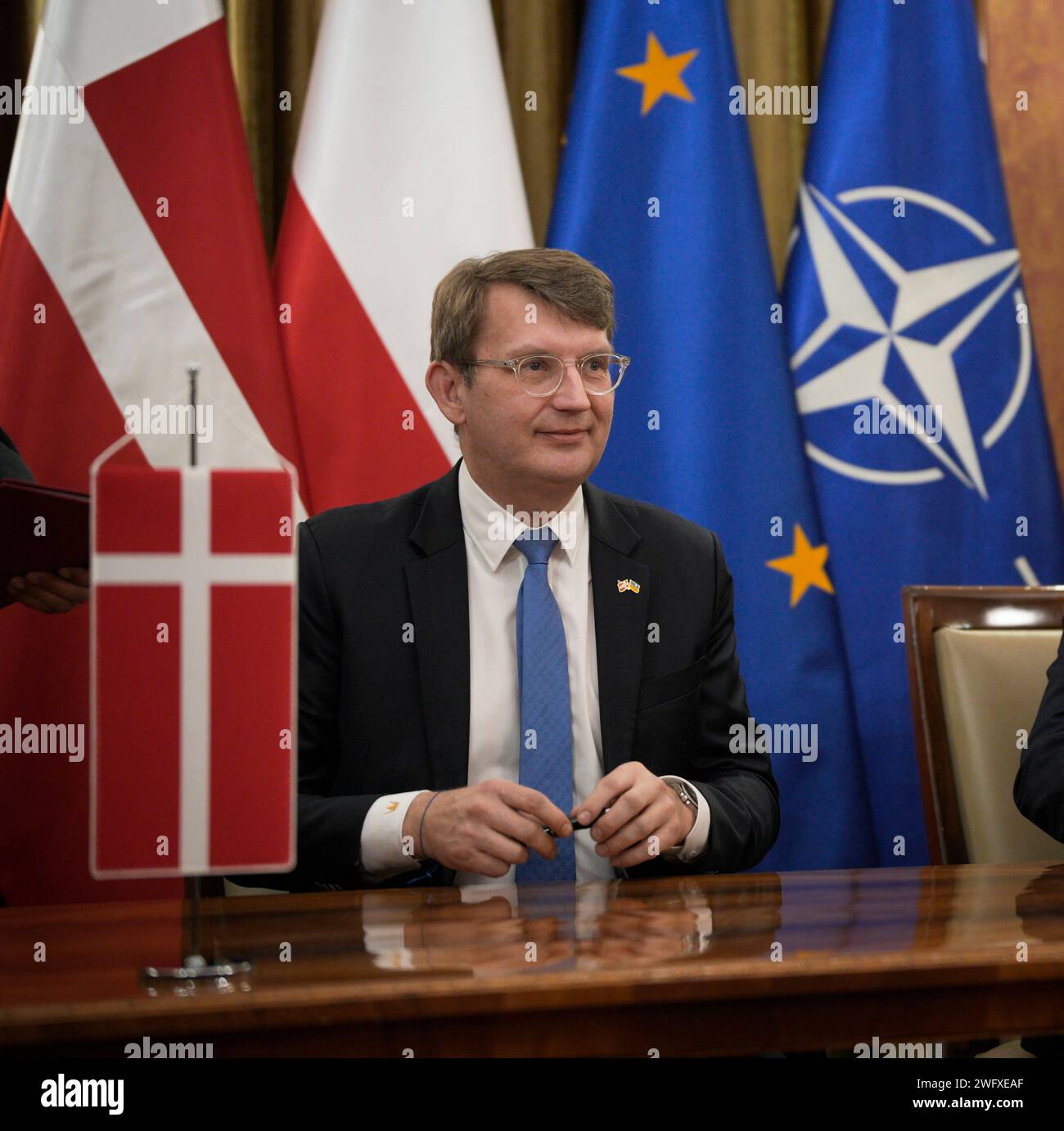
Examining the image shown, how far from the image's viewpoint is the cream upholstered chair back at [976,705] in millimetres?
1899

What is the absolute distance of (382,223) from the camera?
241cm

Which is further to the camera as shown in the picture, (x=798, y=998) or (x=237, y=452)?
(x=237, y=452)

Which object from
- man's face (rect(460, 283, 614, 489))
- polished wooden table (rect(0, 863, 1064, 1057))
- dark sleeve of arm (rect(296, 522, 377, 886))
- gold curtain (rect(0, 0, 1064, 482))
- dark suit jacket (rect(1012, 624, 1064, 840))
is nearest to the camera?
polished wooden table (rect(0, 863, 1064, 1057))

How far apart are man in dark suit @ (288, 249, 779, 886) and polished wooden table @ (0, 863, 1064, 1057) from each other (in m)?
0.40

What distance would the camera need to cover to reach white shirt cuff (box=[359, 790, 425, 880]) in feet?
4.94

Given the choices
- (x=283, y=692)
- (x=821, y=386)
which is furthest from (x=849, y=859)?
(x=283, y=692)

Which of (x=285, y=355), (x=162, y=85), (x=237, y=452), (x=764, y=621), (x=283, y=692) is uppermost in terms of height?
(x=162, y=85)

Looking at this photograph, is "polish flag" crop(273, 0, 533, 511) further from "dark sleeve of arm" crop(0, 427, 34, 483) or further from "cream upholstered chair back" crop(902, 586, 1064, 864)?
"cream upholstered chair back" crop(902, 586, 1064, 864)

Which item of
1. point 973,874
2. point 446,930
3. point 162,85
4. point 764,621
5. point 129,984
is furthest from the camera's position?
point 764,621

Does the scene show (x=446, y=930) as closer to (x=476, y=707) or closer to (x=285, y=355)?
(x=476, y=707)

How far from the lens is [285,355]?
7.88 feet

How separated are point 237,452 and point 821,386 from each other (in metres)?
1.22

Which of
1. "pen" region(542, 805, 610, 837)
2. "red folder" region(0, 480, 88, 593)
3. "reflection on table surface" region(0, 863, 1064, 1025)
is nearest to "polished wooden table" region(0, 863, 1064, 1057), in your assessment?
"reflection on table surface" region(0, 863, 1064, 1025)

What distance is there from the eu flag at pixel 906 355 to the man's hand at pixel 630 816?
1.25 m
